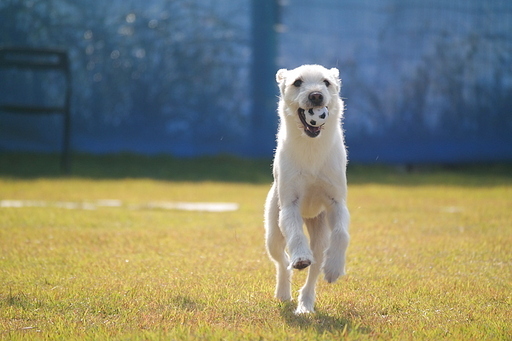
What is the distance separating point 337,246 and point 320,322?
0.52 m

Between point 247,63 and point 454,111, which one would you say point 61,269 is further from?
point 454,111

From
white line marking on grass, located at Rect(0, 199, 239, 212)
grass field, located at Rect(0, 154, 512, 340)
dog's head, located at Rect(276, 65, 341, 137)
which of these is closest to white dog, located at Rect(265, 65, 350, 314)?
dog's head, located at Rect(276, 65, 341, 137)

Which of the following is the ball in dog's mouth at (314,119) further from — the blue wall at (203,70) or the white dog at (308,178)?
the blue wall at (203,70)

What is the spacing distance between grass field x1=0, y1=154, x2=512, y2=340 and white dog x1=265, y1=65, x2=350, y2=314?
284 mm

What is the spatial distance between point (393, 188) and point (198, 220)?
13.6 ft

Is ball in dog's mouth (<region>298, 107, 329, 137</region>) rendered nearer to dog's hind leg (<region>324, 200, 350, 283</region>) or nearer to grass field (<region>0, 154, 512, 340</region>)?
dog's hind leg (<region>324, 200, 350, 283</region>)

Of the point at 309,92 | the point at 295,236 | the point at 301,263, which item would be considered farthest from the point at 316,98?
the point at 301,263

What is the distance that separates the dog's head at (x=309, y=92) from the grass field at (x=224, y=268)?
115cm

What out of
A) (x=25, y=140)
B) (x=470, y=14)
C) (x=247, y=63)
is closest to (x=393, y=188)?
(x=247, y=63)

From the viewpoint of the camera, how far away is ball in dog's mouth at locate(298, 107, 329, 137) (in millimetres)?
5043

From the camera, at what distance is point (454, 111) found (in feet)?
51.4

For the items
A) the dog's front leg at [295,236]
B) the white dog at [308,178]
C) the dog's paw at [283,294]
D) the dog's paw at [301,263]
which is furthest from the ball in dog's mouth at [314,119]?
the dog's paw at [283,294]

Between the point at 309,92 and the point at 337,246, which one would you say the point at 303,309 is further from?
the point at 309,92

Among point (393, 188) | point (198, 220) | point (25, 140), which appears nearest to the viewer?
point (198, 220)
